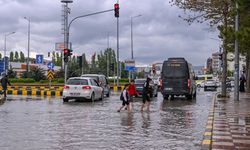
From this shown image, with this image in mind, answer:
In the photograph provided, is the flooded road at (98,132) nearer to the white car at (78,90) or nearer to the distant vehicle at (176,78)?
the white car at (78,90)

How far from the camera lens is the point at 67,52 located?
120 feet

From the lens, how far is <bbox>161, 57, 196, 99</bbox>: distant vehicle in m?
32.2

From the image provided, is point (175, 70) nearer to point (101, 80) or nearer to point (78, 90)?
point (101, 80)

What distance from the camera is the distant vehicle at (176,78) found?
32.2m

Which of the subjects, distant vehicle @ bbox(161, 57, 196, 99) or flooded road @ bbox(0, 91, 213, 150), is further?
distant vehicle @ bbox(161, 57, 196, 99)

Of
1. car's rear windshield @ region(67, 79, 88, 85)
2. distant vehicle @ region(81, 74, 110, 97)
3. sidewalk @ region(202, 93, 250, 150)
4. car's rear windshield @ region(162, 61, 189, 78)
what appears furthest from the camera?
distant vehicle @ region(81, 74, 110, 97)

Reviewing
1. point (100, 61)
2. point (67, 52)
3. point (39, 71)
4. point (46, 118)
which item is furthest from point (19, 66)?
point (46, 118)

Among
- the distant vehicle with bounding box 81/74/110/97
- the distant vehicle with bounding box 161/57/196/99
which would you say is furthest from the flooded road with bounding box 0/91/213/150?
the distant vehicle with bounding box 81/74/110/97

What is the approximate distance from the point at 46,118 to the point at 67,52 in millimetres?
19730

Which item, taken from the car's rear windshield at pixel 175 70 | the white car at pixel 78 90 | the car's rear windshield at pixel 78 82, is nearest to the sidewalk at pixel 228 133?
the white car at pixel 78 90

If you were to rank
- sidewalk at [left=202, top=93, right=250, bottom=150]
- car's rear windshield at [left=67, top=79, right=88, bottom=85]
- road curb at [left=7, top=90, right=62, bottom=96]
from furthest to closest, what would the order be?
road curb at [left=7, top=90, right=62, bottom=96] < car's rear windshield at [left=67, top=79, right=88, bottom=85] < sidewalk at [left=202, top=93, right=250, bottom=150]

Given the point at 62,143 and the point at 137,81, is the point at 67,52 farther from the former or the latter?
the point at 62,143

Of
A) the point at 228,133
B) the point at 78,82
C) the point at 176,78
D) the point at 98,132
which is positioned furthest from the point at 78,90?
the point at 228,133

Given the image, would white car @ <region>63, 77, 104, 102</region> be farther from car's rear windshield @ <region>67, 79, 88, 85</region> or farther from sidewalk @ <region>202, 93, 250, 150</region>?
sidewalk @ <region>202, 93, 250, 150</region>
